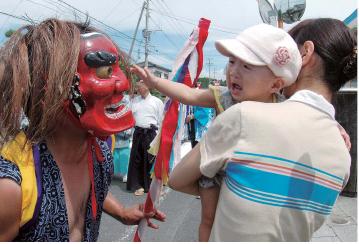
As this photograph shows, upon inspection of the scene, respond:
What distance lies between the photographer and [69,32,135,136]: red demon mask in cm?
132

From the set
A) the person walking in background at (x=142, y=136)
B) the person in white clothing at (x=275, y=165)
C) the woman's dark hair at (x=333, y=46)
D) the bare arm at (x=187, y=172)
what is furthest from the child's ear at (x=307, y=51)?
the person walking in background at (x=142, y=136)

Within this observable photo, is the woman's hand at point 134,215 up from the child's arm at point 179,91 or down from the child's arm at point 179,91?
down

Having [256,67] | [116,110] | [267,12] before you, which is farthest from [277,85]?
[267,12]

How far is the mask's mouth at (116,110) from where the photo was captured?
1.38 metres

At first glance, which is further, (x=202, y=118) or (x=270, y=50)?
(x=202, y=118)

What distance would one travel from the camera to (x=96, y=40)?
1.40m

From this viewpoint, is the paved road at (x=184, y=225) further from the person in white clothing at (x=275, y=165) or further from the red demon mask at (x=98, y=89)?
the person in white clothing at (x=275, y=165)

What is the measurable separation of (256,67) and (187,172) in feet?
1.31

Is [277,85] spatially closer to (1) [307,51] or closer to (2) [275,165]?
(1) [307,51]

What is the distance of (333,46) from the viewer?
4.03 ft

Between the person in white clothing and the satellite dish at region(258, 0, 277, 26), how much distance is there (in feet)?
8.70

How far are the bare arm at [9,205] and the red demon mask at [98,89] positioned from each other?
320mm

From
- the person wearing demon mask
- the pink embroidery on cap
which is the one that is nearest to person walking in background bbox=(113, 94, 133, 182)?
the person wearing demon mask

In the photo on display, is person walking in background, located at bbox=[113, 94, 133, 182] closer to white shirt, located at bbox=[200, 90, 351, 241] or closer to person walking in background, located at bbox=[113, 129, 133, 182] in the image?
person walking in background, located at bbox=[113, 129, 133, 182]
